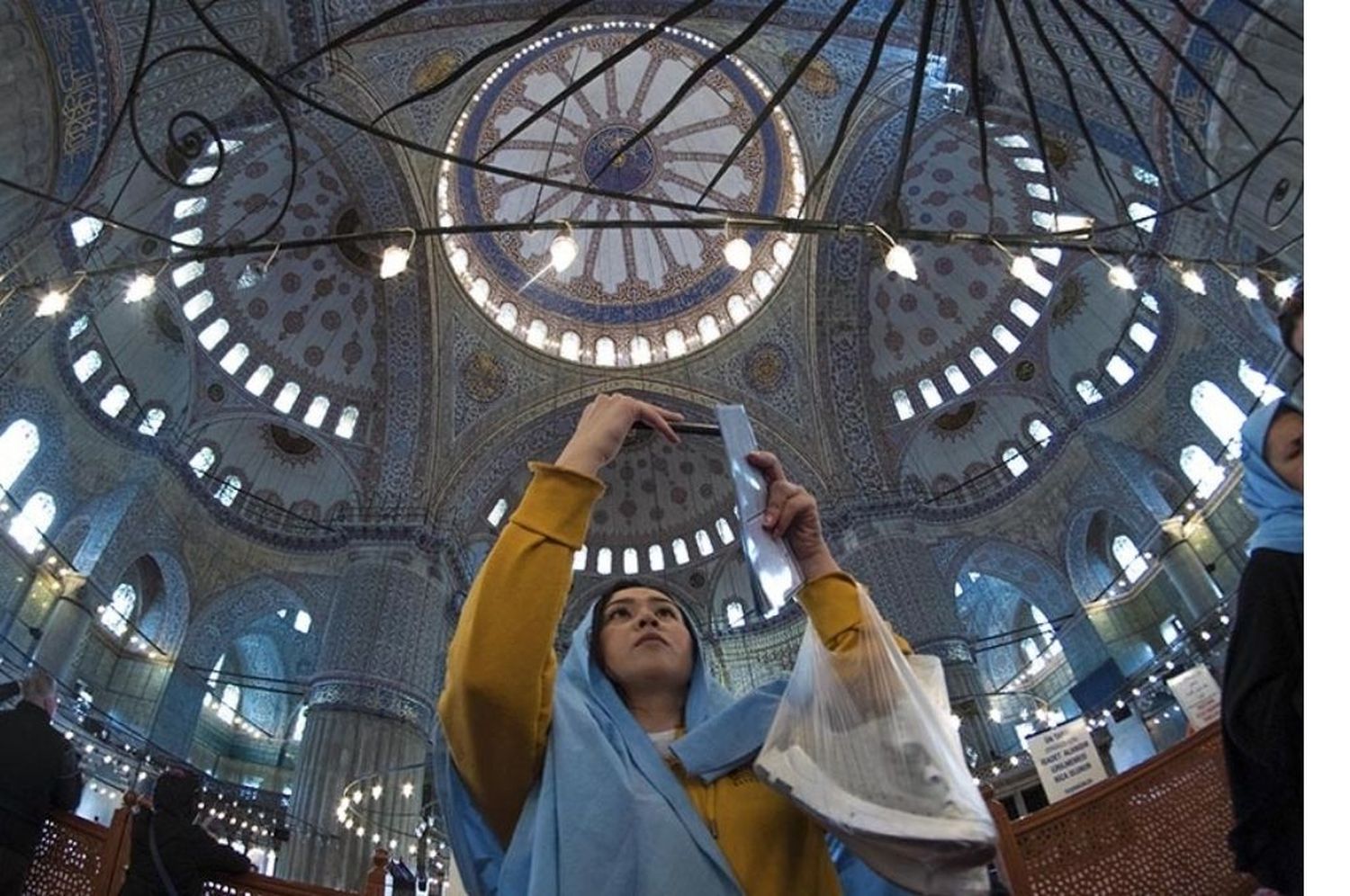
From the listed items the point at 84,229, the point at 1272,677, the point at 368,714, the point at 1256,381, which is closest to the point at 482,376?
the point at 368,714

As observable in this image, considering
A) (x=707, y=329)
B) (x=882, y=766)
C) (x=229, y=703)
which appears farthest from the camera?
(x=229, y=703)

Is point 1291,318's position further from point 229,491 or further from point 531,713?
point 229,491

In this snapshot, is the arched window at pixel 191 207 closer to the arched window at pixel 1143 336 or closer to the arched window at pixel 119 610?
the arched window at pixel 119 610

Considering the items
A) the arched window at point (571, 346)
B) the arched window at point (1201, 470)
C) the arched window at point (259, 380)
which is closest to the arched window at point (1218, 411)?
the arched window at point (1201, 470)

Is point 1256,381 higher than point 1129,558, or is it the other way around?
point 1256,381

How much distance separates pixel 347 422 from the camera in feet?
54.8

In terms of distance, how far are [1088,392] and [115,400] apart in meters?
19.3

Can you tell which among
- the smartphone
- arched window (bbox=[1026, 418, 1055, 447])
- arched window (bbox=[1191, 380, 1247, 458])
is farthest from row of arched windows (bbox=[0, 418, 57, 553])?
arched window (bbox=[1191, 380, 1247, 458])

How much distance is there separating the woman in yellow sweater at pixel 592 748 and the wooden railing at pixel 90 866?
336cm

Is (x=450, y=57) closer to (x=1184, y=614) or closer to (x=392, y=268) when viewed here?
(x=392, y=268)

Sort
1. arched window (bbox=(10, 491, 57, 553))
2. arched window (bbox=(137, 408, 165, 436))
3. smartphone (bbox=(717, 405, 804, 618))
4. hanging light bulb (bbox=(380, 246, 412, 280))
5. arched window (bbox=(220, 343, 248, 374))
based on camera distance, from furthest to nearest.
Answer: arched window (bbox=(220, 343, 248, 374)), arched window (bbox=(137, 408, 165, 436)), arched window (bbox=(10, 491, 57, 553)), hanging light bulb (bbox=(380, 246, 412, 280)), smartphone (bbox=(717, 405, 804, 618))

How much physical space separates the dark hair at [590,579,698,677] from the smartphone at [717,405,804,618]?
7.8 inches

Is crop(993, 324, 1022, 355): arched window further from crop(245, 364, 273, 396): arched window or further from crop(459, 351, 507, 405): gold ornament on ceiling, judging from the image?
crop(245, 364, 273, 396): arched window

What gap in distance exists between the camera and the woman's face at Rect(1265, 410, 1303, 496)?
1564 millimetres
